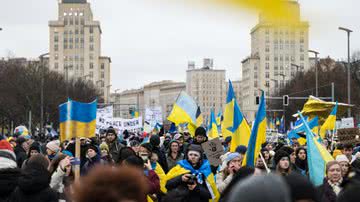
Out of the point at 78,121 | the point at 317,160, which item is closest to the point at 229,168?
the point at 317,160

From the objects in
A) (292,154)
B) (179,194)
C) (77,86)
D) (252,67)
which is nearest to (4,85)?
(77,86)

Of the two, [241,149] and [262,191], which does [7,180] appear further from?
[262,191]

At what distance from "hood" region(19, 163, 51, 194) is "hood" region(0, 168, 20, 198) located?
27 centimetres

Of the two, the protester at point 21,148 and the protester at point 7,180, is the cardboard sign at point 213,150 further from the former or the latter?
the protester at point 7,180

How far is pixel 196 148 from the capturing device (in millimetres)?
8828

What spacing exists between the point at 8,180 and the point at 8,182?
0.03 meters

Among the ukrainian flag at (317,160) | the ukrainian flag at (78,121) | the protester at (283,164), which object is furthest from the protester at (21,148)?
the ukrainian flag at (317,160)

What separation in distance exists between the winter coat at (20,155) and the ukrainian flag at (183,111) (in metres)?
6.59

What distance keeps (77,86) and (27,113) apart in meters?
24.5

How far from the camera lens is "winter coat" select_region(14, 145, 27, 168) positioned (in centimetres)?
1420

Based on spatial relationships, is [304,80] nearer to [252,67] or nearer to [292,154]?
[292,154]

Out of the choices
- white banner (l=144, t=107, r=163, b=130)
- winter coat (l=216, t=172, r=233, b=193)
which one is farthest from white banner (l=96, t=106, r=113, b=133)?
winter coat (l=216, t=172, r=233, b=193)

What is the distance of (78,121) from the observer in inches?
433

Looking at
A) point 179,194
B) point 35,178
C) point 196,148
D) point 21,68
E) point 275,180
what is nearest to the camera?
point 275,180
